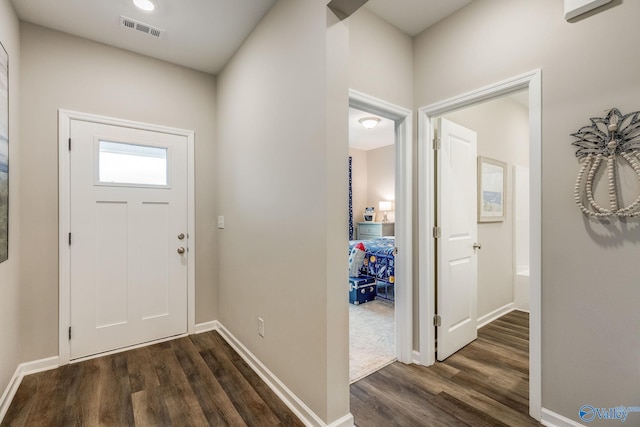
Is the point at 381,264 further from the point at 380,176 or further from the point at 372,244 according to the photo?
the point at 380,176

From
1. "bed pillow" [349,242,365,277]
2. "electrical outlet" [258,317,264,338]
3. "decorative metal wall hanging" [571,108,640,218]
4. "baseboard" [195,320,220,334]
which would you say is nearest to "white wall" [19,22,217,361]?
"baseboard" [195,320,220,334]

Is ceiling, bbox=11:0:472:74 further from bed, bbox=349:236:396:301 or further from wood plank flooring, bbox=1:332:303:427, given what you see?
wood plank flooring, bbox=1:332:303:427

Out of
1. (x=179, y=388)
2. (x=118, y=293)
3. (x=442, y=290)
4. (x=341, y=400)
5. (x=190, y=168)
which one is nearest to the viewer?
(x=341, y=400)

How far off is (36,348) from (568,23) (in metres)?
4.26

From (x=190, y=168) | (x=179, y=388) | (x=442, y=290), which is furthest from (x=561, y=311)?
(x=190, y=168)

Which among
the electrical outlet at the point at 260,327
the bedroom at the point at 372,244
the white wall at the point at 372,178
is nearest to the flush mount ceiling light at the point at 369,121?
the bedroom at the point at 372,244

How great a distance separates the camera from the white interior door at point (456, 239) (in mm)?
2385

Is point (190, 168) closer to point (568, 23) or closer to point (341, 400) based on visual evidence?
point (341, 400)

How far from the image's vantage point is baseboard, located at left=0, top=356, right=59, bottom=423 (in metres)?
1.78

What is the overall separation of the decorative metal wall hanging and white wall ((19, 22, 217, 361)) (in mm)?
3258

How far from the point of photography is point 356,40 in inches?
81.9

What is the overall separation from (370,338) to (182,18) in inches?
127

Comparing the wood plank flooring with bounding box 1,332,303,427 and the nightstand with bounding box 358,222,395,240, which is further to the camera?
the nightstand with bounding box 358,222,395,240

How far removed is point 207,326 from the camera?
303 cm
